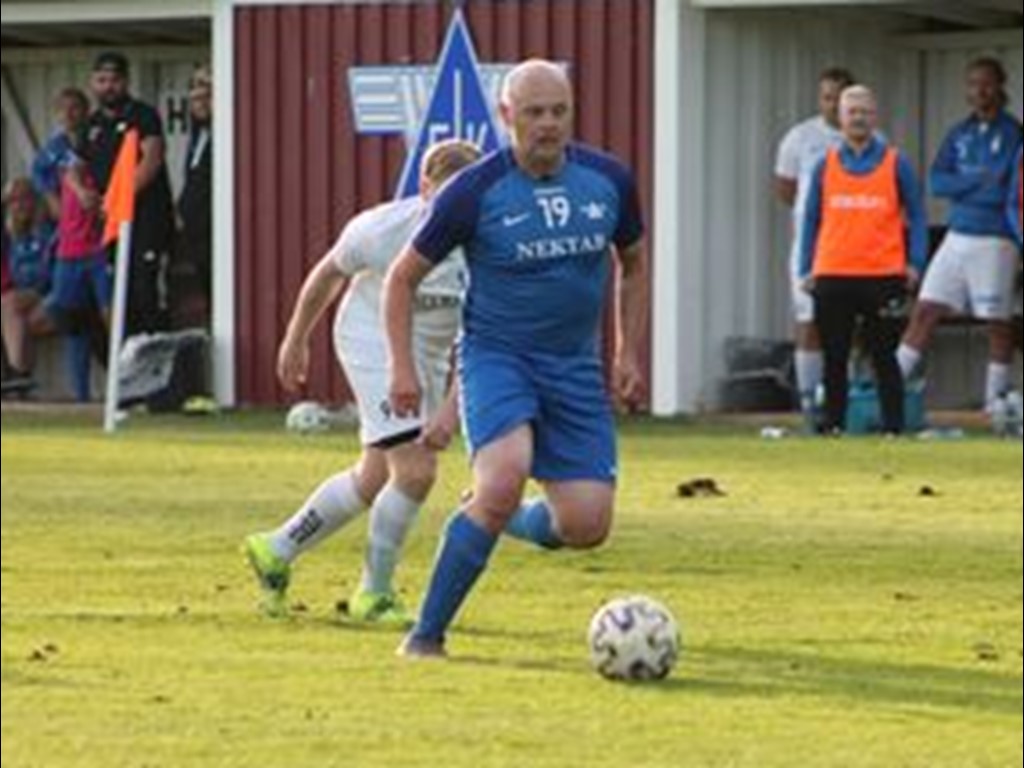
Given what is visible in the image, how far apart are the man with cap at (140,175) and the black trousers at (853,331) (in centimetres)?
585

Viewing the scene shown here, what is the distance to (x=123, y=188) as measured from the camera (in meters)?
26.6

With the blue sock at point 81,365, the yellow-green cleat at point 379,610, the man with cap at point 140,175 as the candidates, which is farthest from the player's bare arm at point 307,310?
the blue sock at point 81,365

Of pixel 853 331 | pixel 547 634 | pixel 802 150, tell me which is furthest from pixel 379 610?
pixel 802 150

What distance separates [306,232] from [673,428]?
13.6 ft

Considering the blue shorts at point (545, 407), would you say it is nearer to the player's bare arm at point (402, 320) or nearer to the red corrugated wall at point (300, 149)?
the player's bare arm at point (402, 320)

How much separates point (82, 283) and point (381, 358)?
597 inches

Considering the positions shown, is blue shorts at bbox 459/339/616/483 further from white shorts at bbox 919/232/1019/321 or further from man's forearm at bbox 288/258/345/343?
white shorts at bbox 919/232/1019/321

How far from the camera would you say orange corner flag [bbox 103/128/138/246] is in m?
26.6

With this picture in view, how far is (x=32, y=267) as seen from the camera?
3120 centimetres

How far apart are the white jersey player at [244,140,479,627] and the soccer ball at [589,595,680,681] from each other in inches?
62.6

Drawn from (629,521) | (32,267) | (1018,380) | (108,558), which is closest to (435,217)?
(108,558)

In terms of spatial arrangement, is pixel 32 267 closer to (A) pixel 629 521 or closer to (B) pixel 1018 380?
(B) pixel 1018 380

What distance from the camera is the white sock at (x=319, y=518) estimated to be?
50.7 feet

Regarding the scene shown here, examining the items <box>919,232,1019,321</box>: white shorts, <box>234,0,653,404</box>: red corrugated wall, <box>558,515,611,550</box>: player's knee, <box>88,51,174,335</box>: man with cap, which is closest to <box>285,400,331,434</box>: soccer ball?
<box>234,0,653,404</box>: red corrugated wall
